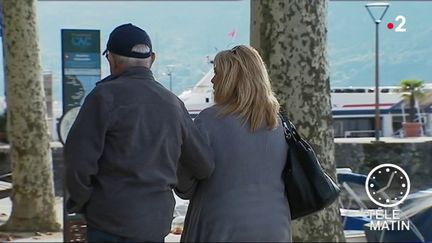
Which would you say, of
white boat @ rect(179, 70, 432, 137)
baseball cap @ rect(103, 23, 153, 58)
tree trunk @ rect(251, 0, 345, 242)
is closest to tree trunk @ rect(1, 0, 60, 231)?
white boat @ rect(179, 70, 432, 137)

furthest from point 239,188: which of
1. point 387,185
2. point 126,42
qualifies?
point 387,185

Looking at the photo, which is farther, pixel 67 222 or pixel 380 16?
pixel 380 16

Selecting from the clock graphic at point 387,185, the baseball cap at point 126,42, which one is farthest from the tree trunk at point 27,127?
the baseball cap at point 126,42

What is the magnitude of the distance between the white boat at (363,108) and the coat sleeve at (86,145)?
155 inches

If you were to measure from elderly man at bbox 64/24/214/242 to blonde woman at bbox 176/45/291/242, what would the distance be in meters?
0.07

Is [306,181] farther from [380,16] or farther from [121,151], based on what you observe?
[380,16]

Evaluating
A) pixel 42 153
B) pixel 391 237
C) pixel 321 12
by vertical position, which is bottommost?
pixel 391 237

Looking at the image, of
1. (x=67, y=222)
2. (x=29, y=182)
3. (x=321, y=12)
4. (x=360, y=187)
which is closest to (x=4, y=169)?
(x=29, y=182)

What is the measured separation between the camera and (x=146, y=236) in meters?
3.17

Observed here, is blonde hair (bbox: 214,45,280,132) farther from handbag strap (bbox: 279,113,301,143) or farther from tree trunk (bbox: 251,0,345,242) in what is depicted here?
tree trunk (bbox: 251,0,345,242)

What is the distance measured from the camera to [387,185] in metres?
7.13

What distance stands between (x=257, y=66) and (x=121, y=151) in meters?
0.64

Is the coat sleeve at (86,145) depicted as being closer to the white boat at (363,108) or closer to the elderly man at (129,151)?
the elderly man at (129,151)

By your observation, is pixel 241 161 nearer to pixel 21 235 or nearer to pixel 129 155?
pixel 129 155
